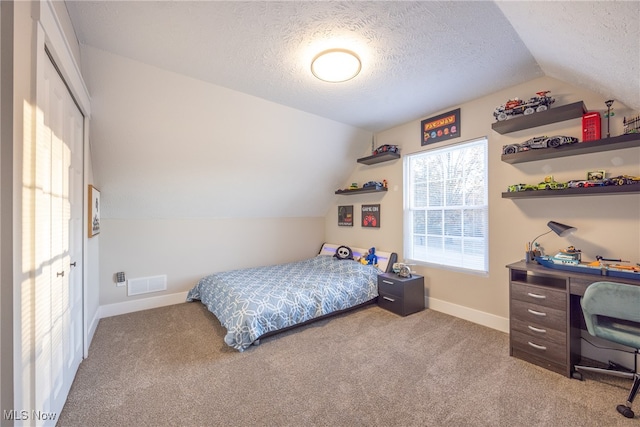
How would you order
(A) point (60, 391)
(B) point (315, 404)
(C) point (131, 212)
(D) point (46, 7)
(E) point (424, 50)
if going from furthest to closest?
(C) point (131, 212)
(E) point (424, 50)
(B) point (315, 404)
(A) point (60, 391)
(D) point (46, 7)

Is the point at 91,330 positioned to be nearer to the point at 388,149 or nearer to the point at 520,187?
the point at 388,149

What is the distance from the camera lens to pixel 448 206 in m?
3.26

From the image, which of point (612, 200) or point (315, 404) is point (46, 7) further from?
point (612, 200)

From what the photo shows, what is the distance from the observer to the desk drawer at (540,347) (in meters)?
2.01

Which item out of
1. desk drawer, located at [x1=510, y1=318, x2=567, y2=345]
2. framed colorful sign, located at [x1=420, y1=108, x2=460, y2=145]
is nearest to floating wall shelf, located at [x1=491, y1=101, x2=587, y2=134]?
framed colorful sign, located at [x1=420, y1=108, x2=460, y2=145]

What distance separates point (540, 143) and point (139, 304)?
16.3 ft

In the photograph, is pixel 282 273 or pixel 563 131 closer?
pixel 563 131

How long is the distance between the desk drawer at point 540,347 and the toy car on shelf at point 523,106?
79.8 inches

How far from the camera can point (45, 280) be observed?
1.36 metres

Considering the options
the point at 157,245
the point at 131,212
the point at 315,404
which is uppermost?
the point at 131,212

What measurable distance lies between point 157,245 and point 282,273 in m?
1.82

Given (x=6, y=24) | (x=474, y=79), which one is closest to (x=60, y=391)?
(x=6, y=24)

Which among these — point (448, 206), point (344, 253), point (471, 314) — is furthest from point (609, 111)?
point (344, 253)

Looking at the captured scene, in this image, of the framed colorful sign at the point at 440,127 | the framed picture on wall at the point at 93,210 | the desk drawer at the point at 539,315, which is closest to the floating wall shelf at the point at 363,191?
the framed colorful sign at the point at 440,127
